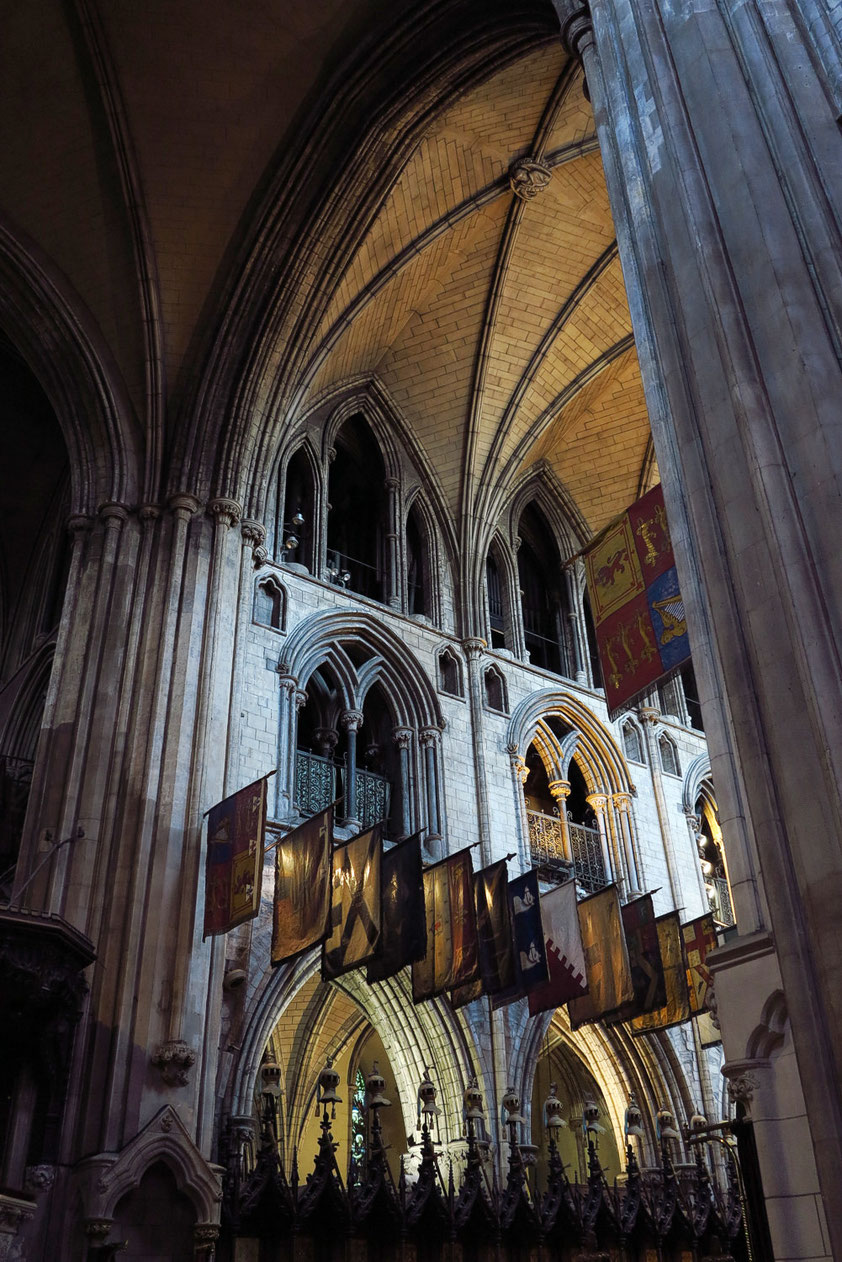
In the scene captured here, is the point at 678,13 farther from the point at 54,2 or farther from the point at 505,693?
the point at 505,693

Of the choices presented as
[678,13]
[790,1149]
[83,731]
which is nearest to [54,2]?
[83,731]

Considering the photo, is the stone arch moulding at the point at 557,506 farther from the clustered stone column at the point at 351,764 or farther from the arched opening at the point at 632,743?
the clustered stone column at the point at 351,764

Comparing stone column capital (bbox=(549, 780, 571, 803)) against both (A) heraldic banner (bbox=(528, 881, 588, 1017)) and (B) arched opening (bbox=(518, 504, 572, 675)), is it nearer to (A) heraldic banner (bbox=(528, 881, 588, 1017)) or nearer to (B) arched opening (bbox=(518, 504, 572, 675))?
(B) arched opening (bbox=(518, 504, 572, 675))

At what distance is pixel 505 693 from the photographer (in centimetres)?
1722

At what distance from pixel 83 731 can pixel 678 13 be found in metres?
8.94

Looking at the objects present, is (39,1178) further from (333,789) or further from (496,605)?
(496,605)

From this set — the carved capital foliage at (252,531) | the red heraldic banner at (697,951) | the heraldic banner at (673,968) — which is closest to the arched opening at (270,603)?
the carved capital foliage at (252,531)

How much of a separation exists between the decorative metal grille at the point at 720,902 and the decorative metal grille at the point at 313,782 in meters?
6.97

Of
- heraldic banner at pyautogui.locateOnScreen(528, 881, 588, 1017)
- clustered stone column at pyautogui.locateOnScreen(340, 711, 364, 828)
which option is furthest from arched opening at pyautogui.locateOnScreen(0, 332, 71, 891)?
heraldic banner at pyautogui.locateOnScreen(528, 881, 588, 1017)

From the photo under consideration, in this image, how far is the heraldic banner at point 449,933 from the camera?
1112 cm

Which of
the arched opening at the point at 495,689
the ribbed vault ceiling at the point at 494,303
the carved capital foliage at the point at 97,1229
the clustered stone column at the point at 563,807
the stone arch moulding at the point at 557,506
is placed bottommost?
the carved capital foliage at the point at 97,1229

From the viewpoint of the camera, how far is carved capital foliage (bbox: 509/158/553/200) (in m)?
16.2

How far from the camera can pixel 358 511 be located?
18.6 metres

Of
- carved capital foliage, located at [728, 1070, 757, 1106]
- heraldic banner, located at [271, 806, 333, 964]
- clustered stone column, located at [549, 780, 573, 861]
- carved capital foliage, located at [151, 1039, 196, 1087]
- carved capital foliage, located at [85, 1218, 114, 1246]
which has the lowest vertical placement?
carved capital foliage, located at [85, 1218, 114, 1246]
